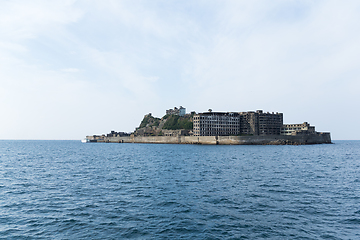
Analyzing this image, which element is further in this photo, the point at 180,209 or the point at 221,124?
the point at 221,124

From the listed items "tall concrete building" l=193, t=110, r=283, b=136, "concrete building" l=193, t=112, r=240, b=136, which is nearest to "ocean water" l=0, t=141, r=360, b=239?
"concrete building" l=193, t=112, r=240, b=136

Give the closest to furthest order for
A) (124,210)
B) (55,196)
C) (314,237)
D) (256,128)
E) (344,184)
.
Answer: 1. (314,237)
2. (124,210)
3. (55,196)
4. (344,184)
5. (256,128)

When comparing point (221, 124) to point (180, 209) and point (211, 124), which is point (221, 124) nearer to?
point (211, 124)

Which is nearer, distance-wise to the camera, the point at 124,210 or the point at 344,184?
the point at 124,210

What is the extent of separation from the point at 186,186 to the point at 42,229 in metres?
17.1

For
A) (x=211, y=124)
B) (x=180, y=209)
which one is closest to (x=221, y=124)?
(x=211, y=124)

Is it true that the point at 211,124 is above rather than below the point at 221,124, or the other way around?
below

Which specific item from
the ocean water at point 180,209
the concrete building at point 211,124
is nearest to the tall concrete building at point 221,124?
the concrete building at point 211,124

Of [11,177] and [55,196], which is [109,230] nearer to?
[55,196]

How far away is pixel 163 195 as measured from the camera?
2608cm

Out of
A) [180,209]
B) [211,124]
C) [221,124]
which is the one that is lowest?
[180,209]

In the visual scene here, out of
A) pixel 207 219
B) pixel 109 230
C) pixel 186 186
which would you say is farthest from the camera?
pixel 186 186

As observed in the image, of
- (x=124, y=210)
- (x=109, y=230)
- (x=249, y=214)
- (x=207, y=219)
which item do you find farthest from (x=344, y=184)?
(x=109, y=230)

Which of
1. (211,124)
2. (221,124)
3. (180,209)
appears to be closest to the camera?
(180,209)
